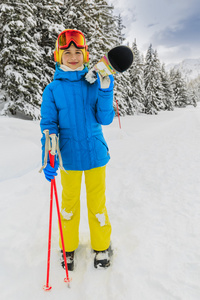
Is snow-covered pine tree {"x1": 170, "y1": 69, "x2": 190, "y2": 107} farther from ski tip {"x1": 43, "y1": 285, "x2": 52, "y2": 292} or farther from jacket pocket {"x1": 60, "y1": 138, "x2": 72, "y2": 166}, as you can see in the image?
ski tip {"x1": 43, "y1": 285, "x2": 52, "y2": 292}

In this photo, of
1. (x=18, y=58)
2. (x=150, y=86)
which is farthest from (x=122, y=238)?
(x=150, y=86)

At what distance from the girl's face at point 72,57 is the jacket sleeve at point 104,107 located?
47cm

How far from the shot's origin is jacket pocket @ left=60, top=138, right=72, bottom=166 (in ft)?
6.83

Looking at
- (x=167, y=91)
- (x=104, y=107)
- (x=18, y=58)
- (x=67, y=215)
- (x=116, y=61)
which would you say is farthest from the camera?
(x=167, y=91)

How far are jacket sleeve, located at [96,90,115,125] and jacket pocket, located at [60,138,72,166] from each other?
0.41m

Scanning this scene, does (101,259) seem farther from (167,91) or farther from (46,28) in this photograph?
(167,91)

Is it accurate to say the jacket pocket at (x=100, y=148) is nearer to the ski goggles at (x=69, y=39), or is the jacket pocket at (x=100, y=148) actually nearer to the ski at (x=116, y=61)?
the ski at (x=116, y=61)

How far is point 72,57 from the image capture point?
6.68 ft

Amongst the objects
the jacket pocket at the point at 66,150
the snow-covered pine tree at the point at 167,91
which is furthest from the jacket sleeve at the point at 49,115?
the snow-covered pine tree at the point at 167,91

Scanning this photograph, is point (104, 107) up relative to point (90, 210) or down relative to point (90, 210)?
up

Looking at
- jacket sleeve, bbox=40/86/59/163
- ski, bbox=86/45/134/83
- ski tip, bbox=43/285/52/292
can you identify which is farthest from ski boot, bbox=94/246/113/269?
ski, bbox=86/45/134/83

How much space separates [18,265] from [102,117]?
75.7 inches

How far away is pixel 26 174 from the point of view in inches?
191

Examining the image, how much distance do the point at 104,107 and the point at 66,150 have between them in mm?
605
